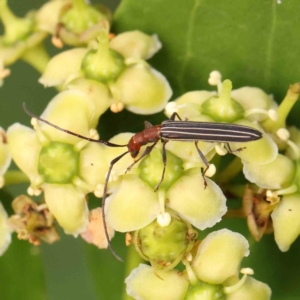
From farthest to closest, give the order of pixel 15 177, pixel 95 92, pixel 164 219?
1. pixel 15 177
2. pixel 95 92
3. pixel 164 219

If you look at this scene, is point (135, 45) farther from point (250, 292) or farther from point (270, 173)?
point (250, 292)

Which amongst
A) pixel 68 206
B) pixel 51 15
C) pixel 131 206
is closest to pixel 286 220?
pixel 131 206

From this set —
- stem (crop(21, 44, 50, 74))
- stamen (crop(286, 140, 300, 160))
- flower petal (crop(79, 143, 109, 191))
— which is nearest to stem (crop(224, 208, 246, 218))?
stamen (crop(286, 140, 300, 160))

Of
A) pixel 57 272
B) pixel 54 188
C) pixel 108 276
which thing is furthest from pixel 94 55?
pixel 57 272

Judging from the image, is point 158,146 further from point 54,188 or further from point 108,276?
point 108,276

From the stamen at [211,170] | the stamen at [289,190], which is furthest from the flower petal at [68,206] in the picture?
the stamen at [289,190]

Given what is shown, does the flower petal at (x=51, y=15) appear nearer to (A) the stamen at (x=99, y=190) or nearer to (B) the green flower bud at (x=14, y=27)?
(B) the green flower bud at (x=14, y=27)

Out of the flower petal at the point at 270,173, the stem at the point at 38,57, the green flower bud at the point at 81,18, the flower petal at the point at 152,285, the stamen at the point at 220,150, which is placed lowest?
the flower petal at the point at 152,285
